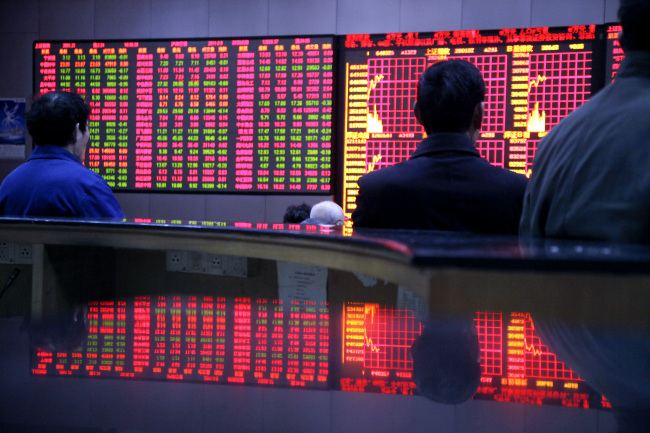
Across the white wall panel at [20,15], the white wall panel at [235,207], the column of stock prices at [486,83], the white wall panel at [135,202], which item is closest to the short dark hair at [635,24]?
the column of stock prices at [486,83]

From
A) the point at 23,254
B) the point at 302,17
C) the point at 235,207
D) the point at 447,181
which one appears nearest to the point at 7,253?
the point at 23,254

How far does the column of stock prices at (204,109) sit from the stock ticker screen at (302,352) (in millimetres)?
2652

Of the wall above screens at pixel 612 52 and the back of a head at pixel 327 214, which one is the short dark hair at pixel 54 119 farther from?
the wall above screens at pixel 612 52

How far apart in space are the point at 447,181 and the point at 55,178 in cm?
121

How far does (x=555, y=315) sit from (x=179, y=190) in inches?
138

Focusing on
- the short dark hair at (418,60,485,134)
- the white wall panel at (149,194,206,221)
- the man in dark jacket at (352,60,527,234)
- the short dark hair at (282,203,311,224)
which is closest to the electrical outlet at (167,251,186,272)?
the man in dark jacket at (352,60,527,234)

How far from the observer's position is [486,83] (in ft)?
11.7

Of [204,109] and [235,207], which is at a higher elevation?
[204,109]

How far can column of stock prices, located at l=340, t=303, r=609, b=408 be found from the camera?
69 centimetres

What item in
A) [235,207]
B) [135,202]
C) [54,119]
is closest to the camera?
[54,119]

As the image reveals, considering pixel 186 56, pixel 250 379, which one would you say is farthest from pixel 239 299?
pixel 186 56

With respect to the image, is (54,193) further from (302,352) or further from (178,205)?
(178,205)

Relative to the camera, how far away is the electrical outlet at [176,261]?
1.41 m

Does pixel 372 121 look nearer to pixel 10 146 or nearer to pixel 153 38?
pixel 153 38
